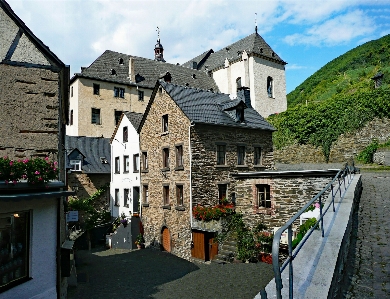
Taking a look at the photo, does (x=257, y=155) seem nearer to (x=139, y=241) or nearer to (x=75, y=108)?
(x=139, y=241)

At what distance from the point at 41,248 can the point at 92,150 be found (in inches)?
1011

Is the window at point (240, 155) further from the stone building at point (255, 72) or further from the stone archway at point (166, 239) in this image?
the stone building at point (255, 72)

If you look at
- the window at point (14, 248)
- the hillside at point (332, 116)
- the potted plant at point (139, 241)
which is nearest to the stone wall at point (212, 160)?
the potted plant at point (139, 241)

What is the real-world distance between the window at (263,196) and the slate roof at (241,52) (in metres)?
32.2

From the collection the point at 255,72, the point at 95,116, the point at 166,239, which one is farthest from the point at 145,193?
the point at 255,72

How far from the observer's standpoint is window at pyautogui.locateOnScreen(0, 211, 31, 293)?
7.11 meters

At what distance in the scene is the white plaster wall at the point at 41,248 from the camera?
7531mm

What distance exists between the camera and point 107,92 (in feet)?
131

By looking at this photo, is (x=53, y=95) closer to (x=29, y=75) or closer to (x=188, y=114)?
(x=29, y=75)

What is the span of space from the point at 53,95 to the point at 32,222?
3749 millimetres

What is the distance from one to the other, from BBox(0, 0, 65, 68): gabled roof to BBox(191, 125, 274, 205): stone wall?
11.6 meters

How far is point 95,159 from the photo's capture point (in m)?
31.8

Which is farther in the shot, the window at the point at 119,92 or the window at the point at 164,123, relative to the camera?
the window at the point at 119,92

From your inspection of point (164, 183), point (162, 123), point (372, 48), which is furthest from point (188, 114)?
point (372, 48)
